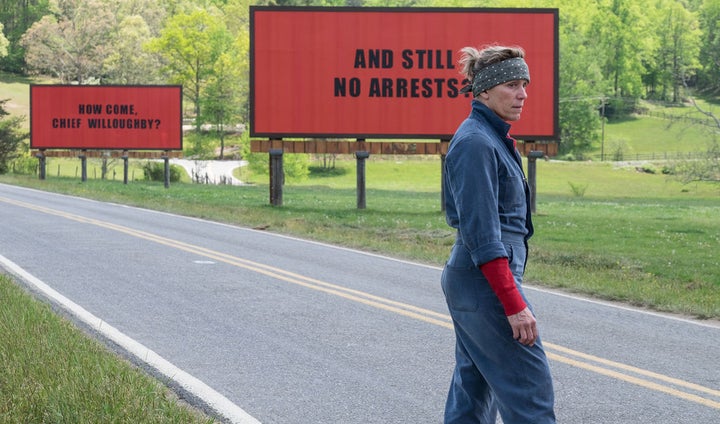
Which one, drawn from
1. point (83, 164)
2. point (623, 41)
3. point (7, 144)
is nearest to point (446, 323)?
point (83, 164)

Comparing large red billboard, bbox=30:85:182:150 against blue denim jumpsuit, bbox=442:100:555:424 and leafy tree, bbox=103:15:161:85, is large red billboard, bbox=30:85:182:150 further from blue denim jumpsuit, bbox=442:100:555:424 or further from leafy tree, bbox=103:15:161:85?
blue denim jumpsuit, bbox=442:100:555:424

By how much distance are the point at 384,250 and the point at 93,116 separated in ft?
111

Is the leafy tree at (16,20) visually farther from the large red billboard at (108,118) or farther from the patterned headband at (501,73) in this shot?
the patterned headband at (501,73)

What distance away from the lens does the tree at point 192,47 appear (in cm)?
7681

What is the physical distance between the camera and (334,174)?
279ft

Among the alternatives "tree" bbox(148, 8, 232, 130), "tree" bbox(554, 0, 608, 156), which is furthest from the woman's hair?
"tree" bbox(554, 0, 608, 156)

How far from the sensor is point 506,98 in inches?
162

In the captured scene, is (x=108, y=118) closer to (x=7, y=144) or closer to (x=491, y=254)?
(x=7, y=144)

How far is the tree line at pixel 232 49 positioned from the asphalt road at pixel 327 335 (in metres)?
36.6

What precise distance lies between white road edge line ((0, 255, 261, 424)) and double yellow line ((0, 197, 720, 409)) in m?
3.01

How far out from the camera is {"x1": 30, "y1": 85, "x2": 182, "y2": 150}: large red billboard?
4681 centimetres

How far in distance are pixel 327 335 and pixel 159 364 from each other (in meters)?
1.88

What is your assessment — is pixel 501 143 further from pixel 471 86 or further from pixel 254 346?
pixel 254 346

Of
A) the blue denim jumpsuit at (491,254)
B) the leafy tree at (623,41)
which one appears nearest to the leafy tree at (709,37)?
the leafy tree at (623,41)
